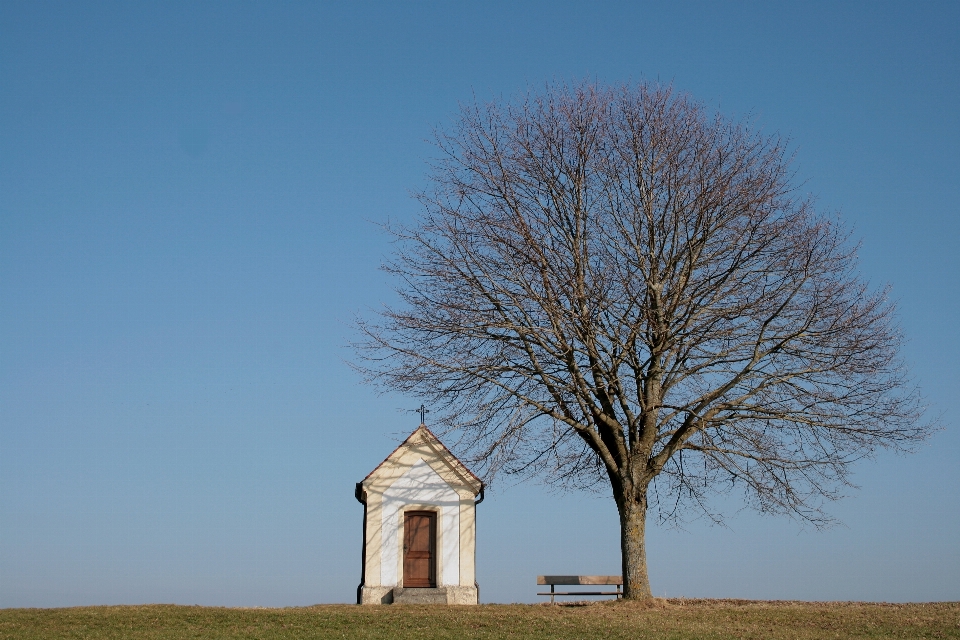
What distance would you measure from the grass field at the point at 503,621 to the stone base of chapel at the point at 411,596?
1826 millimetres

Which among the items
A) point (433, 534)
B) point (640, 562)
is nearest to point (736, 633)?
point (640, 562)

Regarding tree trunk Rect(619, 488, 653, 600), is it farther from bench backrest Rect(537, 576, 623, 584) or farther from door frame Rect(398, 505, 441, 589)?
door frame Rect(398, 505, 441, 589)

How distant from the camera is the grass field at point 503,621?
16.8m

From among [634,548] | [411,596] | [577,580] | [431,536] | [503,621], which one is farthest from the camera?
[431,536]

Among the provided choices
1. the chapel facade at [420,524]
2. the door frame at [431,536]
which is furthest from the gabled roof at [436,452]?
the door frame at [431,536]

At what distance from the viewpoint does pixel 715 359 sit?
2100 centimetres

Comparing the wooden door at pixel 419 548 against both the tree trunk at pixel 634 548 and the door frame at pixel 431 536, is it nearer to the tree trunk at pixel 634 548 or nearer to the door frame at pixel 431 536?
the door frame at pixel 431 536

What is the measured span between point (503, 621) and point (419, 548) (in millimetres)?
5996

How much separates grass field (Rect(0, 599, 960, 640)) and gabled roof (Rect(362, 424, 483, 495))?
13.0 ft

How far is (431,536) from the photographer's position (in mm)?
23750

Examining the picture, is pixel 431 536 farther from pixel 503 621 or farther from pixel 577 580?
pixel 503 621

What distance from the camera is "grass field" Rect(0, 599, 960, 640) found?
1683 centimetres

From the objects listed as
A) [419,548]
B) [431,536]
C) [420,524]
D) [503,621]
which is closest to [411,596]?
[419,548]

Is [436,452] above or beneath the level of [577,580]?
above
